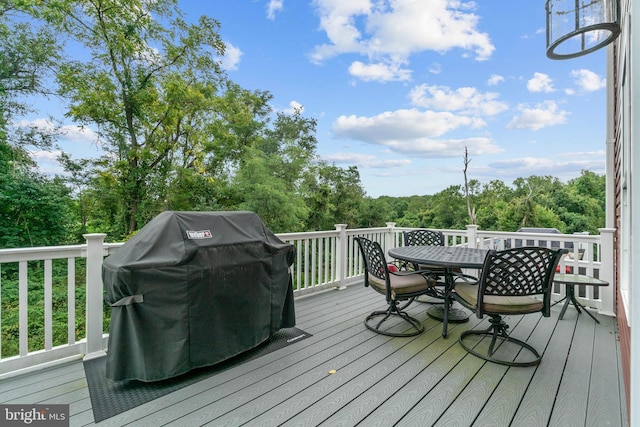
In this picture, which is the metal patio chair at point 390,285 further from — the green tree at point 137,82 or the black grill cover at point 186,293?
the green tree at point 137,82

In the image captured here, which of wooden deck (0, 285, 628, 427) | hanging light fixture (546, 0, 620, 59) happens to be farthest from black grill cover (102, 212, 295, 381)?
hanging light fixture (546, 0, 620, 59)

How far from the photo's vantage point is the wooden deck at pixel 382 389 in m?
1.81

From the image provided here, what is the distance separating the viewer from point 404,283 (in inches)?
118

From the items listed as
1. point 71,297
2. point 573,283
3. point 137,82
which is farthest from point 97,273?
point 137,82

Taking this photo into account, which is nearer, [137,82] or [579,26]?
[579,26]

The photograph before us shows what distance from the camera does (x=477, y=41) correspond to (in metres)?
7.84

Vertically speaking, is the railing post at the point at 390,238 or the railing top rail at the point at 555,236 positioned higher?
the railing top rail at the point at 555,236

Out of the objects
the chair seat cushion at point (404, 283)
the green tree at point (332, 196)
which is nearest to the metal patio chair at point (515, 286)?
the chair seat cushion at point (404, 283)

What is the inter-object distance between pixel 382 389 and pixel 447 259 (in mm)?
1416

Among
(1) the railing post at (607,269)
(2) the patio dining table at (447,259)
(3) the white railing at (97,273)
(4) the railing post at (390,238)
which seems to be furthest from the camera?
(4) the railing post at (390,238)

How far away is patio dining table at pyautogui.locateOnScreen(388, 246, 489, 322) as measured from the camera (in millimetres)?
2805

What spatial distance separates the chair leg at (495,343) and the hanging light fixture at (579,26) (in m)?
2.20

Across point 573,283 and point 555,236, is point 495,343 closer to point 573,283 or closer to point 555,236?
point 573,283

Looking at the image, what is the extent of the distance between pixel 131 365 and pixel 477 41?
951 cm
